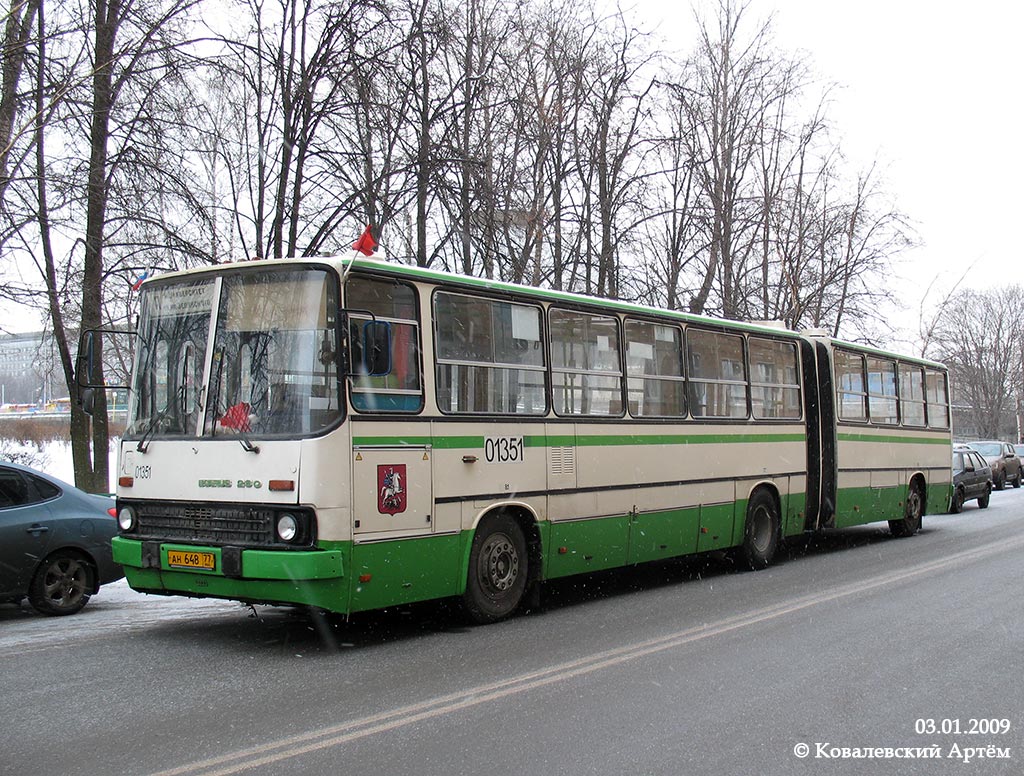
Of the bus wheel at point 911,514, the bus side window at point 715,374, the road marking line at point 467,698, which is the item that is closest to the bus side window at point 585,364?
the bus side window at point 715,374

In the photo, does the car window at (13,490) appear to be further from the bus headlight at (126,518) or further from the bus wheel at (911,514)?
the bus wheel at (911,514)

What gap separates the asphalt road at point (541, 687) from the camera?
5469 mm

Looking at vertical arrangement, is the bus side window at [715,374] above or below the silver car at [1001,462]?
above

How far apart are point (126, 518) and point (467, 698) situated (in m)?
3.82

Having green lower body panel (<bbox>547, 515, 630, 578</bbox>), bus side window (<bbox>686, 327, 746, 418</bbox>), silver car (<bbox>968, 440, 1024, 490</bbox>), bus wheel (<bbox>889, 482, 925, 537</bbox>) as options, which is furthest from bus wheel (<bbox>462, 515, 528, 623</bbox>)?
silver car (<bbox>968, 440, 1024, 490</bbox>)

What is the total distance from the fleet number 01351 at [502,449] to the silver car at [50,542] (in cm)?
365

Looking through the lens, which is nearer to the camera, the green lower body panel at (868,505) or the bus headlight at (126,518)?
the bus headlight at (126,518)

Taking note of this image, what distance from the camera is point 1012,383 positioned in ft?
275

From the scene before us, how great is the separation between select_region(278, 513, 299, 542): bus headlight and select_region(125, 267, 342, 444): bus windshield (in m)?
0.63

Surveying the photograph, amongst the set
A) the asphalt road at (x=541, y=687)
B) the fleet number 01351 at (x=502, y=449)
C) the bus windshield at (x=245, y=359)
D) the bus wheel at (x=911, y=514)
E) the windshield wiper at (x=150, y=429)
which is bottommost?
the asphalt road at (x=541, y=687)

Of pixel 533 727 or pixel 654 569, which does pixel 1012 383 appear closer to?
pixel 654 569

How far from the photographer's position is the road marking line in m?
5.32

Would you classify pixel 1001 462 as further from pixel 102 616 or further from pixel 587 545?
pixel 102 616

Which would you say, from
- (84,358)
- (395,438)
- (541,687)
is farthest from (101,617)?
(541,687)
